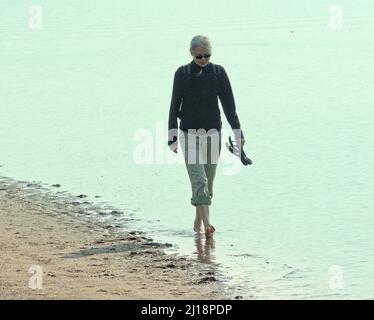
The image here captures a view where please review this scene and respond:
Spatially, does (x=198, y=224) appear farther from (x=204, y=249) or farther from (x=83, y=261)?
(x=83, y=261)

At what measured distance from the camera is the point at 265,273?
10336 millimetres

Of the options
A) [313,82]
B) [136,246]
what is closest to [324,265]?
[136,246]

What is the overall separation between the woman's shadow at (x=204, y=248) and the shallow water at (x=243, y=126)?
33mm

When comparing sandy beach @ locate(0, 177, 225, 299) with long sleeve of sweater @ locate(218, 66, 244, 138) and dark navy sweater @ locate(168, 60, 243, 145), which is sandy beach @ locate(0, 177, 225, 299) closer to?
dark navy sweater @ locate(168, 60, 243, 145)

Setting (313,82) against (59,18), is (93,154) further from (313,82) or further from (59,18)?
(59,18)

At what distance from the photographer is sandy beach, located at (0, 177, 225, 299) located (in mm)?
9523

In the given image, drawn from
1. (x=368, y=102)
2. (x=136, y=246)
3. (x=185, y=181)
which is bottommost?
(x=136, y=246)

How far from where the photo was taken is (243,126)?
58.0 ft

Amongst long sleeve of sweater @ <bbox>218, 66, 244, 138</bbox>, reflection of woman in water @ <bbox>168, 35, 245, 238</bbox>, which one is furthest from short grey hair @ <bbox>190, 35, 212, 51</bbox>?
long sleeve of sweater @ <bbox>218, 66, 244, 138</bbox>

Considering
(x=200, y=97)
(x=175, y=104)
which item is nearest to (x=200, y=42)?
(x=200, y=97)

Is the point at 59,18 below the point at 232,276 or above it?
above

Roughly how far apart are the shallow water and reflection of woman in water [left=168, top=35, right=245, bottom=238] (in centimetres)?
73
